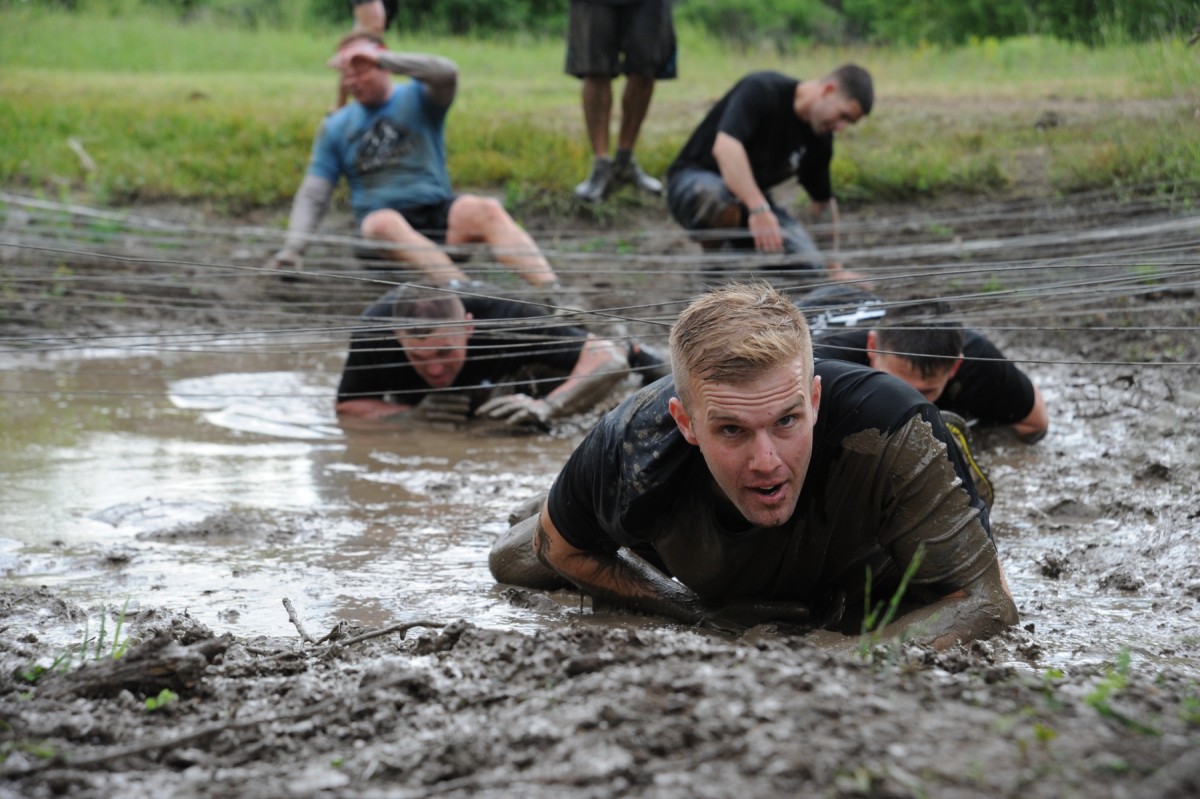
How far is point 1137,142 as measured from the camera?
780 cm

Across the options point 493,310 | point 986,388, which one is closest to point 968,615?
point 986,388

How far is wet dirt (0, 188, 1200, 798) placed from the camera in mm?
2098

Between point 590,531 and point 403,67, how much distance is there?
462 cm

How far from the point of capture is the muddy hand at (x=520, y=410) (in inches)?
244

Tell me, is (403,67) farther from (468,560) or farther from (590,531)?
(590,531)

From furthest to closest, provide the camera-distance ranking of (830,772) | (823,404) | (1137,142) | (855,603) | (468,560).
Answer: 1. (1137,142)
2. (468,560)
3. (855,603)
4. (823,404)
5. (830,772)

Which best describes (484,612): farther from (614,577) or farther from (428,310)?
(428,310)

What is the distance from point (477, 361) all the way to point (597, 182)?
3.00 metres

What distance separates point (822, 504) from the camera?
10.9 feet

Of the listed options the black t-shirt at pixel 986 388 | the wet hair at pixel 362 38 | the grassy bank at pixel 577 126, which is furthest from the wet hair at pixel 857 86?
the wet hair at pixel 362 38

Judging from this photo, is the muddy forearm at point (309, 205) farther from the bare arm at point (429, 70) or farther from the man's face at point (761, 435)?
the man's face at point (761, 435)

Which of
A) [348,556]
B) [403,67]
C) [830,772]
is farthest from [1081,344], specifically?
[830,772]

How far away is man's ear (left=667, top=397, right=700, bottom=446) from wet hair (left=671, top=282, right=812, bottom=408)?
0.07 ft

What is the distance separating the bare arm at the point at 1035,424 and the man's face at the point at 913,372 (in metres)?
0.70
